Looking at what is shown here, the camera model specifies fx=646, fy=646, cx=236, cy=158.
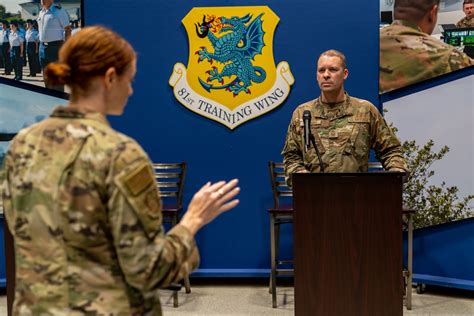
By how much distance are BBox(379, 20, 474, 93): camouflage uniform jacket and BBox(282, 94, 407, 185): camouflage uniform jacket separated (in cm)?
100

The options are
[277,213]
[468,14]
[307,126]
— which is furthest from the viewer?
[468,14]

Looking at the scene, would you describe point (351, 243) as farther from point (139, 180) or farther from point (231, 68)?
point (231, 68)

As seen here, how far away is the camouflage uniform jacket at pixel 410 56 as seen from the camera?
4.49 metres

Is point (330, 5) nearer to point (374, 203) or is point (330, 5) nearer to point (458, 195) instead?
point (458, 195)

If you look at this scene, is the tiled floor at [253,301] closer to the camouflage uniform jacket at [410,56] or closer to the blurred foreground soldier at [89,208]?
the camouflage uniform jacket at [410,56]

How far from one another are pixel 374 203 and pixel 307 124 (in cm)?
49

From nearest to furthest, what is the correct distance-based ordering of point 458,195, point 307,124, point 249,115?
point 307,124, point 458,195, point 249,115

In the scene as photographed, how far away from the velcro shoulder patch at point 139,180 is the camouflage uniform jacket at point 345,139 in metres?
2.38

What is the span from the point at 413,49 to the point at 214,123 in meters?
1.53

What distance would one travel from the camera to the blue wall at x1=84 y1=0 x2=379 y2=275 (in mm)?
4758

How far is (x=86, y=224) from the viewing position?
A: 1.31 meters

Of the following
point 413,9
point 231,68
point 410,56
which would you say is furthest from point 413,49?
point 231,68

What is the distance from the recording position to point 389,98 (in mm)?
4652

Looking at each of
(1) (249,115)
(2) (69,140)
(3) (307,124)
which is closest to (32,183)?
(2) (69,140)
